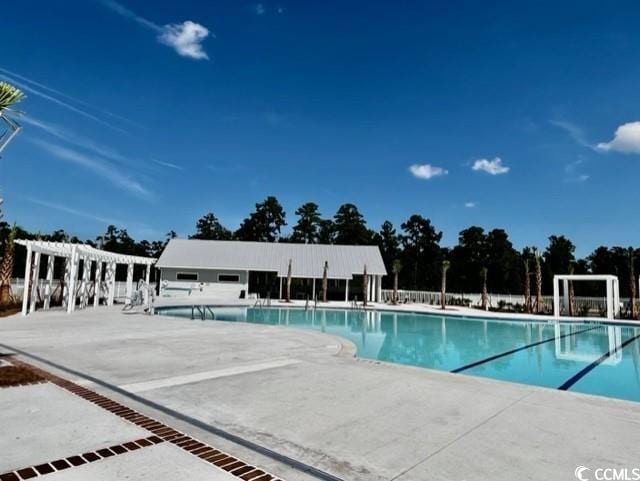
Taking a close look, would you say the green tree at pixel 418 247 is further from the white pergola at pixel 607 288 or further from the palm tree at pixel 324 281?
the white pergola at pixel 607 288

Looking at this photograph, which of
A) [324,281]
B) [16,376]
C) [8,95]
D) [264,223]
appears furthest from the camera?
[264,223]

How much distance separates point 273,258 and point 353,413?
26420mm

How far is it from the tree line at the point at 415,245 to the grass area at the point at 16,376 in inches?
1450

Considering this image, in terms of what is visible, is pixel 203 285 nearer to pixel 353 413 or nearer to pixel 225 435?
pixel 353 413

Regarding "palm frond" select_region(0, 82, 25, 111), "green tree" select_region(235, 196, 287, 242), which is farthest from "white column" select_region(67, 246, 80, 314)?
"green tree" select_region(235, 196, 287, 242)

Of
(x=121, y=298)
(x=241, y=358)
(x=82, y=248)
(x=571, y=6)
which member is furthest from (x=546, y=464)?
(x=121, y=298)

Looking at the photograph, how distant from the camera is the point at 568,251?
50.8 metres

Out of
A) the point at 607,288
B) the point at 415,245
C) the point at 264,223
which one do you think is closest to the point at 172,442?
the point at 607,288

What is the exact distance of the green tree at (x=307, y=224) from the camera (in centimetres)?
5697

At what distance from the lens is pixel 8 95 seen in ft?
18.9

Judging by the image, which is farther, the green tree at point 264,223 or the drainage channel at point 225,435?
the green tree at point 264,223

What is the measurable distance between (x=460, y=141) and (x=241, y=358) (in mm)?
20972

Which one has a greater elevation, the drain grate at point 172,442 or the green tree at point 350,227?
the green tree at point 350,227

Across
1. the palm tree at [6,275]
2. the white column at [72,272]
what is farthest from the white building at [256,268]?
the white column at [72,272]
